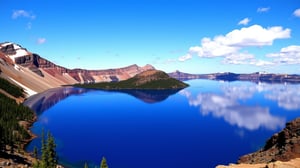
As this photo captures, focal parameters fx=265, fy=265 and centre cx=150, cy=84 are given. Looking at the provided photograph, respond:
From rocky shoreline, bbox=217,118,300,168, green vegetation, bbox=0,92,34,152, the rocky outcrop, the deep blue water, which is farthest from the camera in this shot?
the deep blue water

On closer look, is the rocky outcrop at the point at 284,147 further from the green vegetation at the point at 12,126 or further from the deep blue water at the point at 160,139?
the green vegetation at the point at 12,126

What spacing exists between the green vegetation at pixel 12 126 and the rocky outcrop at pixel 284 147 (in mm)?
82682

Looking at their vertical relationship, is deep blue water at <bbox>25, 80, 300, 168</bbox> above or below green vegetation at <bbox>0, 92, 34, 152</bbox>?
below

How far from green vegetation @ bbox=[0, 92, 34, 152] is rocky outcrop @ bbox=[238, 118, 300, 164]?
271ft

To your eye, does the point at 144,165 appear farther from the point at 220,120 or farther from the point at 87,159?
the point at 220,120

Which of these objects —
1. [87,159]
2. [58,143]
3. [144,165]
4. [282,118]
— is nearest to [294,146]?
[144,165]

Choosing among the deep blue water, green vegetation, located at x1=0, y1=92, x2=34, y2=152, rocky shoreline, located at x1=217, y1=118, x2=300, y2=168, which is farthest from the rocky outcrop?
green vegetation, located at x1=0, y1=92, x2=34, y2=152

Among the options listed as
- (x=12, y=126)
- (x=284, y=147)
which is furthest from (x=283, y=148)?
(x=12, y=126)

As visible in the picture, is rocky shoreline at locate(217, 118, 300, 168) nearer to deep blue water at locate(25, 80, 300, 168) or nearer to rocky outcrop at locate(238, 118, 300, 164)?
rocky outcrop at locate(238, 118, 300, 164)

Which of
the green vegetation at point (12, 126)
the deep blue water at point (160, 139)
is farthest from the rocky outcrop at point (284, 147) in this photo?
the green vegetation at point (12, 126)

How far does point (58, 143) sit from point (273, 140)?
95905 mm

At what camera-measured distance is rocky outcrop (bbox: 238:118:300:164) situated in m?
64.8

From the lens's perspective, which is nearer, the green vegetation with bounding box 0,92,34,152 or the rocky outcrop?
the rocky outcrop

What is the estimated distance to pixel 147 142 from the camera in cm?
13088
